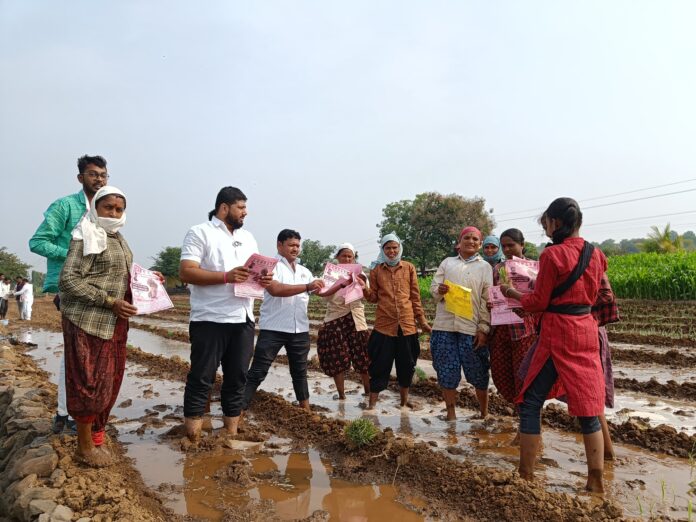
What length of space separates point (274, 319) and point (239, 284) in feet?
3.52

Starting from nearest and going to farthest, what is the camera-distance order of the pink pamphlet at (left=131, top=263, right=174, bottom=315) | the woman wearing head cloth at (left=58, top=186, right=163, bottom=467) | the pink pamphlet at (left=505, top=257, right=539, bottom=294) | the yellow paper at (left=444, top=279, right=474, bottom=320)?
the woman wearing head cloth at (left=58, top=186, right=163, bottom=467) → the pink pamphlet at (left=131, top=263, right=174, bottom=315) → the pink pamphlet at (left=505, top=257, right=539, bottom=294) → the yellow paper at (left=444, top=279, right=474, bottom=320)

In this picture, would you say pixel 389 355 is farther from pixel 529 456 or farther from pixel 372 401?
pixel 529 456

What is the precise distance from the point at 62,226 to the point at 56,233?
72 millimetres

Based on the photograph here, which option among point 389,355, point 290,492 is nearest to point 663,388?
point 389,355

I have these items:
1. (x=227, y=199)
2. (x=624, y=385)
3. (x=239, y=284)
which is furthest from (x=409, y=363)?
(x=624, y=385)

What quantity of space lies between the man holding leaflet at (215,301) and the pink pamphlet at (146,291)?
10.3 inches

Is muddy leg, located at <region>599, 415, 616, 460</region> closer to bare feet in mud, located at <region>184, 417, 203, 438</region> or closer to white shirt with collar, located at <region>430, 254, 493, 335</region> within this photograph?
white shirt with collar, located at <region>430, 254, 493, 335</region>

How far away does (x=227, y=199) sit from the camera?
3.88 meters

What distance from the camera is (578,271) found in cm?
288

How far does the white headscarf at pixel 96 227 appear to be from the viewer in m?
3.01

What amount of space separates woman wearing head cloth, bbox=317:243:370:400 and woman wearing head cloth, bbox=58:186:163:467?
8.54 feet

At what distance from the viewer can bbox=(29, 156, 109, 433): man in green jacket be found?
11.4 ft

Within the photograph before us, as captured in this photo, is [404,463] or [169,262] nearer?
[404,463]

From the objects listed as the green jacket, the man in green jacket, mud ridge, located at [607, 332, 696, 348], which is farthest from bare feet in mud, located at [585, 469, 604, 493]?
mud ridge, located at [607, 332, 696, 348]
